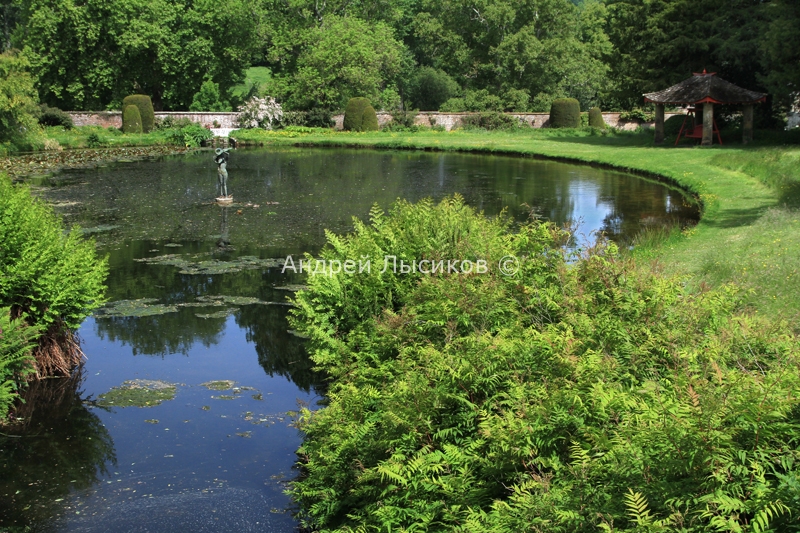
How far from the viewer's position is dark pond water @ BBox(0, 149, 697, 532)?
7.30 m

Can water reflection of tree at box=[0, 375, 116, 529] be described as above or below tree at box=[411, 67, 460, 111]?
below

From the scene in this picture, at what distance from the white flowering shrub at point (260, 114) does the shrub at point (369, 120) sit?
19.0ft

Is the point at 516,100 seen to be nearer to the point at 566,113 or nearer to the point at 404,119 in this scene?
the point at 566,113

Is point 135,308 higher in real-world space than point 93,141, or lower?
lower

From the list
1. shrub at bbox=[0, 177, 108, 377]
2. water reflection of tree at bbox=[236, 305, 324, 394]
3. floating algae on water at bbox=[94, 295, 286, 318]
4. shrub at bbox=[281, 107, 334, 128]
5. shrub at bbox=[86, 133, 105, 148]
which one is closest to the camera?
shrub at bbox=[0, 177, 108, 377]

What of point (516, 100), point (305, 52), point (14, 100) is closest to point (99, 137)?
point (14, 100)

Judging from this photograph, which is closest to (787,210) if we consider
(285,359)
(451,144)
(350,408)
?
(285,359)

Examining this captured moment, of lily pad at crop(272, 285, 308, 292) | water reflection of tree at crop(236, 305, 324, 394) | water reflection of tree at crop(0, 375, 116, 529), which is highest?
lily pad at crop(272, 285, 308, 292)

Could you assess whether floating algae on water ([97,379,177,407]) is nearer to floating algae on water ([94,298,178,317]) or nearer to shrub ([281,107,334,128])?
floating algae on water ([94,298,178,317])

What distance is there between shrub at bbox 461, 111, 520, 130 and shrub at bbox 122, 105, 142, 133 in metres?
21.6

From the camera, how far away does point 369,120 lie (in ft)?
171

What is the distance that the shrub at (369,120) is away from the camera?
171 feet

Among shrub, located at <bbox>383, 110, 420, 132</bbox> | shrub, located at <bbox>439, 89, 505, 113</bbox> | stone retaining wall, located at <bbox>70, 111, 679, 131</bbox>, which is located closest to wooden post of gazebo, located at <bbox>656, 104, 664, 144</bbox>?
stone retaining wall, located at <bbox>70, 111, 679, 131</bbox>

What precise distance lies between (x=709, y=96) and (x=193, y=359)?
30.6m
